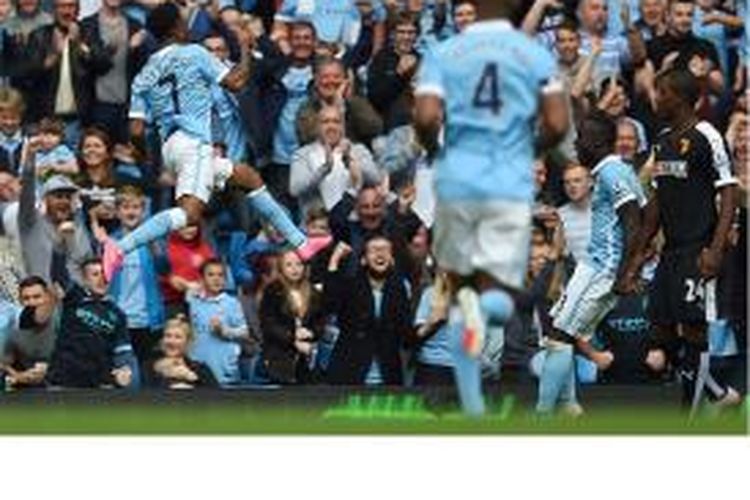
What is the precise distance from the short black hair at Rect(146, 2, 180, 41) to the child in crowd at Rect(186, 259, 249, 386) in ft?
5.62

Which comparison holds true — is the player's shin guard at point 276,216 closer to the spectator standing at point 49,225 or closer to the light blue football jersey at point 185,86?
the light blue football jersey at point 185,86

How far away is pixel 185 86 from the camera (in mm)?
22094

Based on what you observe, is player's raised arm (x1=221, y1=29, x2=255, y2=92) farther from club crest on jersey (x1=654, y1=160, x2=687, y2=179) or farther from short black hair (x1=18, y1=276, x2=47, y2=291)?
club crest on jersey (x1=654, y1=160, x2=687, y2=179)

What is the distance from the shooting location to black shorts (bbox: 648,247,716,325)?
20203mm

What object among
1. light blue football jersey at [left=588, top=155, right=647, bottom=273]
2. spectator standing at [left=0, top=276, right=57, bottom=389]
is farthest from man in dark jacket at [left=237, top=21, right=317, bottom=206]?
light blue football jersey at [left=588, top=155, right=647, bottom=273]

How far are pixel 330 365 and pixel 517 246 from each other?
253 inches

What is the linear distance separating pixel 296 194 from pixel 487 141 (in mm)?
7272

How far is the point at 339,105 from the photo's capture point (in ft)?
73.6

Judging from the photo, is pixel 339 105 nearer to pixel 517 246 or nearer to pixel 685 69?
pixel 685 69

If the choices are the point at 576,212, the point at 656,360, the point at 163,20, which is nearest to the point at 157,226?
the point at 163,20

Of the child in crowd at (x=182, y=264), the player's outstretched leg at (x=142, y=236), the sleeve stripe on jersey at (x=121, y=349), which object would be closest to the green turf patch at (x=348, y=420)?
the sleeve stripe on jersey at (x=121, y=349)

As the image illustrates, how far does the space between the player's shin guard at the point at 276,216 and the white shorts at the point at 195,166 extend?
24 cm
